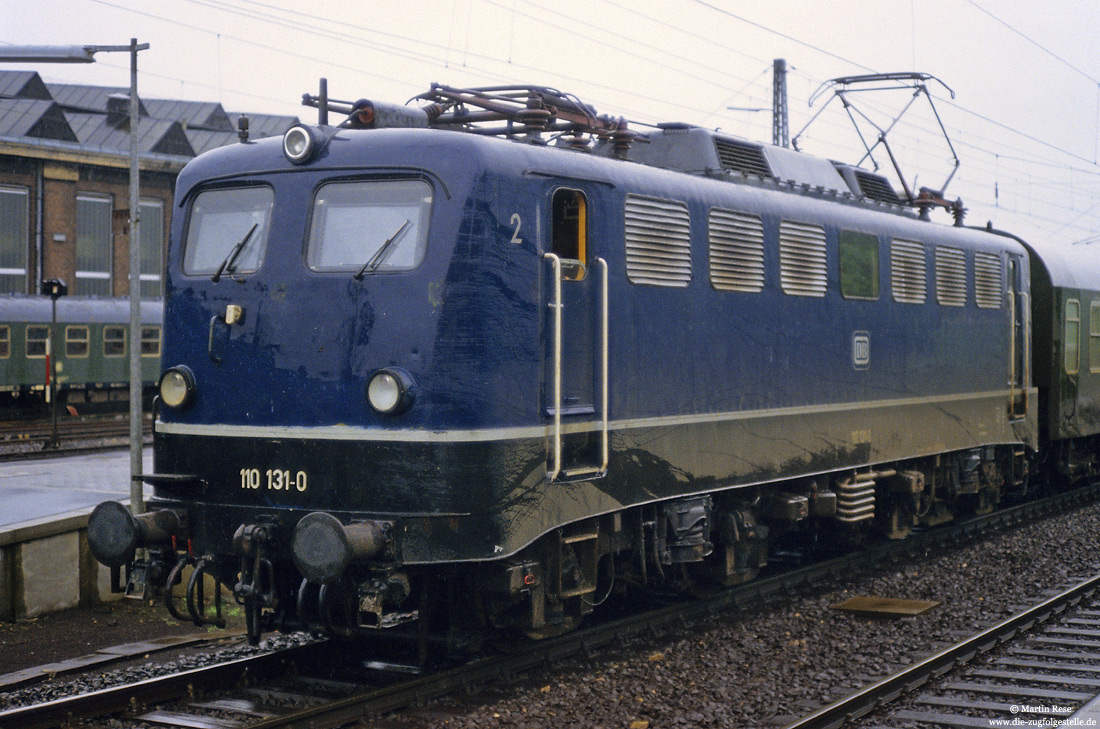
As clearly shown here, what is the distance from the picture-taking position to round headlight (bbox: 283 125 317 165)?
24.9ft

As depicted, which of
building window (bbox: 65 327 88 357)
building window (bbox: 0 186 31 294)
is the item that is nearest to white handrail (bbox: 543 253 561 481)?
building window (bbox: 65 327 88 357)

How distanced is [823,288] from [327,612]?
221 inches

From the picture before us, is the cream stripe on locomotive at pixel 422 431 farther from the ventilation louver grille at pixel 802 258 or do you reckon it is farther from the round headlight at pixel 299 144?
the round headlight at pixel 299 144

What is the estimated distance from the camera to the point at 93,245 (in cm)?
4575

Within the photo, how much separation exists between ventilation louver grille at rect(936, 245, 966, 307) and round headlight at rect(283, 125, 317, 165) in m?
7.77

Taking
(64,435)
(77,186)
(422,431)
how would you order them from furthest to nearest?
(77,186) → (64,435) → (422,431)

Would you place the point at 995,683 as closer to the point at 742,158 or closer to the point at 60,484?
the point at 742,158

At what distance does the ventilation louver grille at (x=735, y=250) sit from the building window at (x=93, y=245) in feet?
131

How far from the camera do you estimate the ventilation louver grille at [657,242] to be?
27.6 ft

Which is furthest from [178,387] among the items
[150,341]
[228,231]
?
[150,341]

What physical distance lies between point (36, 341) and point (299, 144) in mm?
27884

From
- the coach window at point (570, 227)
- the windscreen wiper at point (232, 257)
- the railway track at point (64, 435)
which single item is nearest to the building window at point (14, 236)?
the railway track at point (64, 435)

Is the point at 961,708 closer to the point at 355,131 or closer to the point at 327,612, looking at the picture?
the point at 327,612

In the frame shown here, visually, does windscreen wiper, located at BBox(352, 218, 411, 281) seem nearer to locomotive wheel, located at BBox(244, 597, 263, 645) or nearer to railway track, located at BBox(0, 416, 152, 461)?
locomotive wheel, located at BBox(244, 597, 263, 645)
